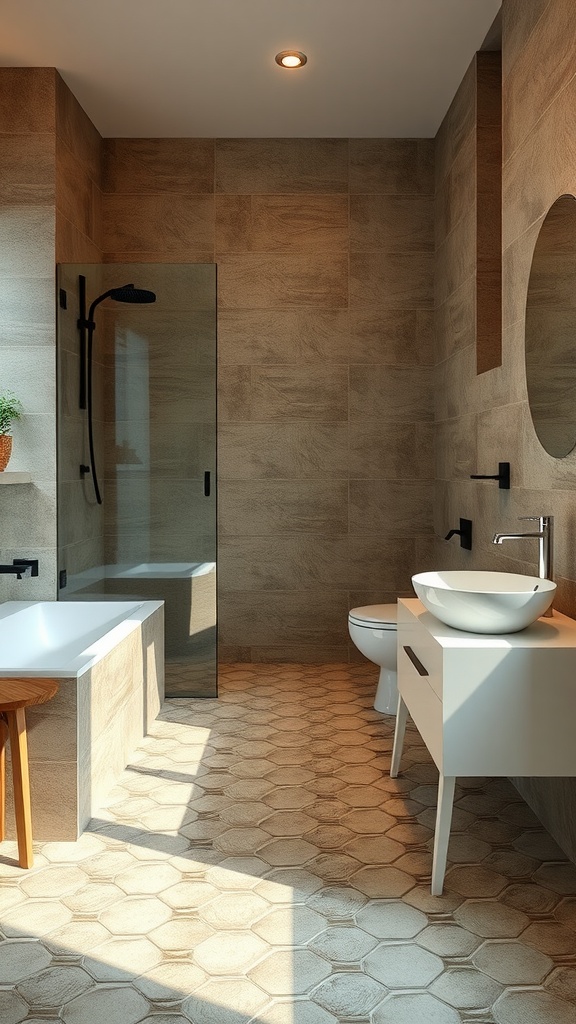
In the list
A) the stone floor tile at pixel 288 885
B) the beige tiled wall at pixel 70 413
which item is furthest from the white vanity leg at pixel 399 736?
the beige tiled wall at pixel 70 413

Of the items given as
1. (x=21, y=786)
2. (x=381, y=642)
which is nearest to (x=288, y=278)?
(x=381, y=642)

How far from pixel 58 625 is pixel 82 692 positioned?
1179 millimetres

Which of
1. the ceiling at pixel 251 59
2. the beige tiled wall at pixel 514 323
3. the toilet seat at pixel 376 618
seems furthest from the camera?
the toilet seat at pixel 376 618

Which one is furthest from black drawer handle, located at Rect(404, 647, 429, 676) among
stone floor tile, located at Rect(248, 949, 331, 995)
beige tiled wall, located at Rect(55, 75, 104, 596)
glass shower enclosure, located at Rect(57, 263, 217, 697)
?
beige tiled wall, located at Rect(55, 75, 104, 596)

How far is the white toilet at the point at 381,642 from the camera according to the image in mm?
3451

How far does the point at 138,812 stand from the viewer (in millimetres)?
2611

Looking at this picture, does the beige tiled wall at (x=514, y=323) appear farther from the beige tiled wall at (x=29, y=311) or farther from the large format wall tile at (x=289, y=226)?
the beige tiled wall at (x=29, y=311)

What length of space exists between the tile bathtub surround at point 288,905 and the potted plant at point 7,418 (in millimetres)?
1369

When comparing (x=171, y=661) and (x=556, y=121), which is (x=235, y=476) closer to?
(x=171, y=661)

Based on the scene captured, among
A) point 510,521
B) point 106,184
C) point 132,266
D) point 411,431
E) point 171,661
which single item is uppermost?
point 106,184

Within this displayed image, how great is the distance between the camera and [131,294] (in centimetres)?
371

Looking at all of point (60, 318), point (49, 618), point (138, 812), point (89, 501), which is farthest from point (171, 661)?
point (60, 318)

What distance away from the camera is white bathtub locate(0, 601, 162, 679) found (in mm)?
3316

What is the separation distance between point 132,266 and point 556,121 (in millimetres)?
1911
